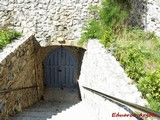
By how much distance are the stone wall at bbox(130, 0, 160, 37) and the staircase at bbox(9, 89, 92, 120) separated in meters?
2.88

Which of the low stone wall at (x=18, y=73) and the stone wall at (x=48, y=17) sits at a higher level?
the stone wall at (x=48, y=17)

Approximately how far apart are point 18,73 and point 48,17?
231cm

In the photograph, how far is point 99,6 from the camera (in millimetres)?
9133

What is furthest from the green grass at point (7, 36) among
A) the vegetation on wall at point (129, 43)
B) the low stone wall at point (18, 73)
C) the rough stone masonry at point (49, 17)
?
the vegetation on wall at point (129, 43)

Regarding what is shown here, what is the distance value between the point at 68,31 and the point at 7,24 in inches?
77.6

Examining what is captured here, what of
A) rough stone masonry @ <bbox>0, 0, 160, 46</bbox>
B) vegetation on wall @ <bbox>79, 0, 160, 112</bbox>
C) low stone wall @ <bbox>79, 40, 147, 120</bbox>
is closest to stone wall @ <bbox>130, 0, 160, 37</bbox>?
vegetation on wall @ <bbox>79, 0, 160, 112</bbox>

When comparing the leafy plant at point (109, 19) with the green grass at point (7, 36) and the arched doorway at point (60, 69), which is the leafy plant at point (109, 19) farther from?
the arched doorway at point (60, 69)

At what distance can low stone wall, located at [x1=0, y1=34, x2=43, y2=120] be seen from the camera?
655cm

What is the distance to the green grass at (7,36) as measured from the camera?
7731mm

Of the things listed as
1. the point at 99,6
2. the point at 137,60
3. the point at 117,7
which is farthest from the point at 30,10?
the point at 137,60

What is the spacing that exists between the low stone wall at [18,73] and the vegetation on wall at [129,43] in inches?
69.0

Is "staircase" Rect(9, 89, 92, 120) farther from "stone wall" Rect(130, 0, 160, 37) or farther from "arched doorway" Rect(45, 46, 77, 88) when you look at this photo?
"stone wall" Rect(130, 0, 160, 37)

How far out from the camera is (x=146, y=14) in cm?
818

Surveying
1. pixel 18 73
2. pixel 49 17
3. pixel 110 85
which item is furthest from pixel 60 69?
pixel 110 85
